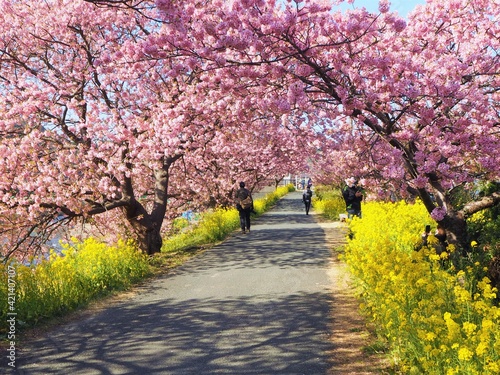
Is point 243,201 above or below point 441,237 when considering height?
above

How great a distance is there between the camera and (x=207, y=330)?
20.2 feet

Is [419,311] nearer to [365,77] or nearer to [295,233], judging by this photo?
[365,77]

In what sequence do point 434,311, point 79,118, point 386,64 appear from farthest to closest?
point 79,118, point 386,64, point 434,311

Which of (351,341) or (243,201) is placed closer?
(351,341)

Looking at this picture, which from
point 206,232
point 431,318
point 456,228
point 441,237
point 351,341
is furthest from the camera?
point 206,232

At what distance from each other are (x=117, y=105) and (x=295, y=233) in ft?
26.7

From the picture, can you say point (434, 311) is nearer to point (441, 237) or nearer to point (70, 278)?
point (441, 237)

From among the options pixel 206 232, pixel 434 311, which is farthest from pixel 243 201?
pixel 434 311

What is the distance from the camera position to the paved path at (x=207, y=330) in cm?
501

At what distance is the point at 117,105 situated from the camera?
41.2ft

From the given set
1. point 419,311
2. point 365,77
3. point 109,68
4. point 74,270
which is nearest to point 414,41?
point 365,77

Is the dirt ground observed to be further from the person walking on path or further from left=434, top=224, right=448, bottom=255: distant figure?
the person walking on path

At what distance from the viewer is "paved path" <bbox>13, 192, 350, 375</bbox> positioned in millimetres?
5008

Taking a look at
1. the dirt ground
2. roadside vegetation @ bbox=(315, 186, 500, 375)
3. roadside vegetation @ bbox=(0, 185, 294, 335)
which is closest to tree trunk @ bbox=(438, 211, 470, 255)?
roadside vegetation @ bbox=(315, 186, 500, 375)
